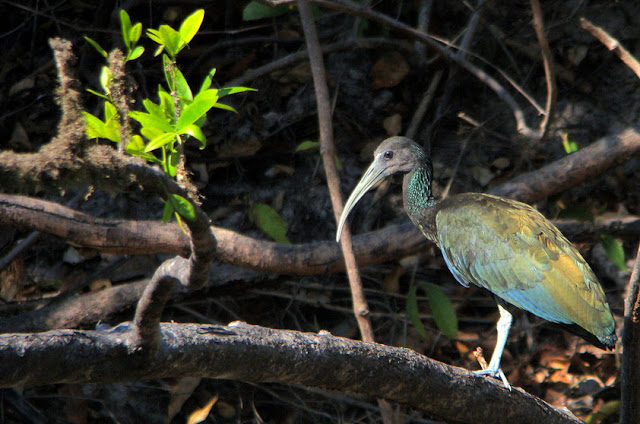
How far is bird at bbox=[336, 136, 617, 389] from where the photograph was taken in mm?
3840

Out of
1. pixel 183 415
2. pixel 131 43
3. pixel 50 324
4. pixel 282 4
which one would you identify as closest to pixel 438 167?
pixel 282 4

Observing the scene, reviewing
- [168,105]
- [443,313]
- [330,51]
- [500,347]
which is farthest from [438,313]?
[168,105]

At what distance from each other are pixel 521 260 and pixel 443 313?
1.07 m

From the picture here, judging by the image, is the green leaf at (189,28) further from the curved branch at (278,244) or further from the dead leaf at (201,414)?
the dead leaf at (201,414)

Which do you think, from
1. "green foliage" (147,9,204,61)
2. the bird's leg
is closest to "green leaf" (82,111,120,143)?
"green foliage" (147,9,204,61)

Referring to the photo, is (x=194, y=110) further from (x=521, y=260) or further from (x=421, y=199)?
(x=421, y=199)

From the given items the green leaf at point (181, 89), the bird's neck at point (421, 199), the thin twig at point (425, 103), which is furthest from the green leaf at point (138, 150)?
the thin twig at point (425, 103)

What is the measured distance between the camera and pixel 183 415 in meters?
5.07

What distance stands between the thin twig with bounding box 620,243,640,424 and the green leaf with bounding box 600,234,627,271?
4.71ft

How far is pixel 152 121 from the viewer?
2.36 meters

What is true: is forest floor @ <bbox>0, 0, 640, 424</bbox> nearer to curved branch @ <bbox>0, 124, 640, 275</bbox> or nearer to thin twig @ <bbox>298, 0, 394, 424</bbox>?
curved branch @ <bbox>0, 124, 640, 275</bbox>

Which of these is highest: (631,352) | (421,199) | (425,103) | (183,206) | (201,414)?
(183,206)

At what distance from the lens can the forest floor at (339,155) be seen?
5.25 meters

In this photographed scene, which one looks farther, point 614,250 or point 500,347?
point 614,250
